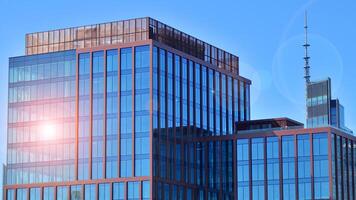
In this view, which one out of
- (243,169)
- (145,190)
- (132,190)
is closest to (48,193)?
(132,190)

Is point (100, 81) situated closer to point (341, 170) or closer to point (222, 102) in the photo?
point (222, 102)

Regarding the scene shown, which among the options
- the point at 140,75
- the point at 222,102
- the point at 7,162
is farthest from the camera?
the point at 222,102

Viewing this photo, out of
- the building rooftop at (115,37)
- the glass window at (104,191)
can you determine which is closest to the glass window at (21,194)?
the glass window at (104,191)

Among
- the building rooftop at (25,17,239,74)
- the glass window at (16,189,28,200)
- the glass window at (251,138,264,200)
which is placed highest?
the building rooftop at (25,17,239,74)

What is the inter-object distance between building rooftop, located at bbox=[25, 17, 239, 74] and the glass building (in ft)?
0.65

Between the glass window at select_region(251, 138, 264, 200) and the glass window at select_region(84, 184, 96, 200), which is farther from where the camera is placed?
the glass window at select_region(251, 138, 264, 200)

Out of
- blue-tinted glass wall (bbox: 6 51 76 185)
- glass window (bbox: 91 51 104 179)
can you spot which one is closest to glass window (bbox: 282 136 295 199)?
glass window (bbox: 91 51 104 179)

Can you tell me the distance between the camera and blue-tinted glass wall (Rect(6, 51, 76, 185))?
14038 centimetres

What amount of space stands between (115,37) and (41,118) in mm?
16391

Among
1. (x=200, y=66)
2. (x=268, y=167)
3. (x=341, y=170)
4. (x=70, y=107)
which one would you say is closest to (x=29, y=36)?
(x=70, y=107)

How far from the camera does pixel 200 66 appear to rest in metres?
148

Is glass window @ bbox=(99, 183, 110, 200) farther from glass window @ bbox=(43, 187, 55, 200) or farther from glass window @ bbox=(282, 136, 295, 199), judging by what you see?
glass window @ bbox=(282, 136, 295, 199)

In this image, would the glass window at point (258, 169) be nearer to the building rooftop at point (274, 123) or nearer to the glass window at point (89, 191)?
the building rooftop at point (274, 123)

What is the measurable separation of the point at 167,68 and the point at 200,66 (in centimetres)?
1071
